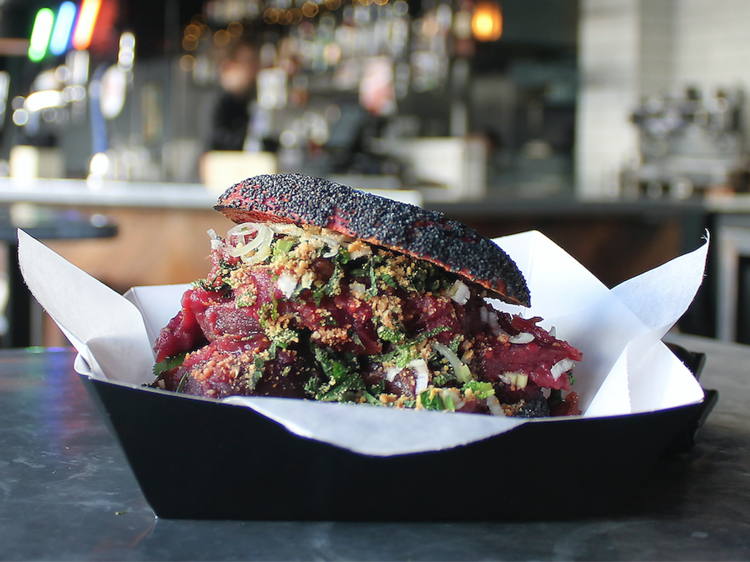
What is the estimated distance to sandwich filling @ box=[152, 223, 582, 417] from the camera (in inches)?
29.0

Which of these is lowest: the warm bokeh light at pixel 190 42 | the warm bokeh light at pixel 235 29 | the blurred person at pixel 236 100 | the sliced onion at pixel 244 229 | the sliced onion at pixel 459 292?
the sliced onion at pixel 459 292

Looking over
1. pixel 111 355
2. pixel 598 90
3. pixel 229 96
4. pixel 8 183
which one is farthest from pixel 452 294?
pixel 598 90

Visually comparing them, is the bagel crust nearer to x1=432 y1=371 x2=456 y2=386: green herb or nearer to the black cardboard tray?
x1=432 y1=371 x2=456 y2=386: green herb

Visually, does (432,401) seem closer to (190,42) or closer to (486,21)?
(486,21)

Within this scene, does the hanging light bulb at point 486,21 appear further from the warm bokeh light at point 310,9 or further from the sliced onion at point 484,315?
the sliced onion at point 484,315

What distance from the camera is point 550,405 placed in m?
0.85

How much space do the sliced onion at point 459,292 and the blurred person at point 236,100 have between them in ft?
21.6

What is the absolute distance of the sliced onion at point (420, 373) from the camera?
0.74m

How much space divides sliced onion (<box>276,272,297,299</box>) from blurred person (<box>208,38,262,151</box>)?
6585 millimetres

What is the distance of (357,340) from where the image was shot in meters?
0.77

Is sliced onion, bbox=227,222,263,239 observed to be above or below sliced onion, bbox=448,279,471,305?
above

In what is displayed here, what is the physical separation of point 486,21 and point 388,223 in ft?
21.7

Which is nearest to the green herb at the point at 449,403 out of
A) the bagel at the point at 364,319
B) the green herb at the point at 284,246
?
the bagel at the point at 364,319

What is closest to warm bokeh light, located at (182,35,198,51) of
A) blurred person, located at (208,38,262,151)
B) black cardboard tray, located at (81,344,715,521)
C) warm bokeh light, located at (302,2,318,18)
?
blurred person, located at (208,38,262,151)
